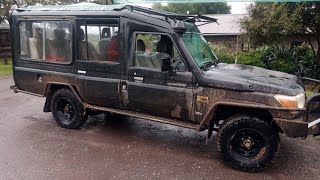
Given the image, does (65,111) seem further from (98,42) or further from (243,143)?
(243,143)

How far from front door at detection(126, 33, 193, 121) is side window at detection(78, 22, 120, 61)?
48 cm

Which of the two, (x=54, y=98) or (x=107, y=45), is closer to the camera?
(x=107, y=45)

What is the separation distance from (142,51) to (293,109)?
2625 mm

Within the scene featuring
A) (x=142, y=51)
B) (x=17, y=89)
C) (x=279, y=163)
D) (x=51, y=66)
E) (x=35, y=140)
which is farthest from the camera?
(x=17, y=89)

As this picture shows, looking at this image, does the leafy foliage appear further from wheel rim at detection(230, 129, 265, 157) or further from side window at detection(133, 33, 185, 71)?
wheel rim at detection(230, 129, 265, 157)

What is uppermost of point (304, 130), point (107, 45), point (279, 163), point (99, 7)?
point (99, 7)

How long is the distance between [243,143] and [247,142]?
2.6 inches

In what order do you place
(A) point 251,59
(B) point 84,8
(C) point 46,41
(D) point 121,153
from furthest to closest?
(A) point 251,59, (C) point 46,41, (B) point 84,8, (D) point 121,153

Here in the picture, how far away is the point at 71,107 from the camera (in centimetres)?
658

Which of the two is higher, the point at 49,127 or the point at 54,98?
the point at 54,98

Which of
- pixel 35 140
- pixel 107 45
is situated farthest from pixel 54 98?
pixel 107 45

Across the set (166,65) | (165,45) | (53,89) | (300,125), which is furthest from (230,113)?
(53,89)

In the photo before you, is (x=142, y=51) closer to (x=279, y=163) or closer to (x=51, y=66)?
(x=51, y=66)

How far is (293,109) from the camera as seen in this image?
4324 mm
